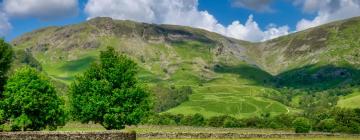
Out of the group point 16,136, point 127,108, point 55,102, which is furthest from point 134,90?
point 16,136

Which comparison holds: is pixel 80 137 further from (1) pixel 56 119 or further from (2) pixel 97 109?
(1) pixel 56 119

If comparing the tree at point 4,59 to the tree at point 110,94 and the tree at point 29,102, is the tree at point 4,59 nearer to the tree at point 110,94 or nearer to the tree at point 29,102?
the tree at point 29,102

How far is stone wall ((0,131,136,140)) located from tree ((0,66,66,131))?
26773mm

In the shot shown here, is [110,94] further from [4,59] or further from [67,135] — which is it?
[67,135]

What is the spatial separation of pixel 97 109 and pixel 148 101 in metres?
9.04

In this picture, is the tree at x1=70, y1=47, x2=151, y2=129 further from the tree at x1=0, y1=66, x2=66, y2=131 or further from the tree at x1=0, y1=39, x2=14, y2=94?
the tree at x1=0, y1=39, x2=14, y2=94

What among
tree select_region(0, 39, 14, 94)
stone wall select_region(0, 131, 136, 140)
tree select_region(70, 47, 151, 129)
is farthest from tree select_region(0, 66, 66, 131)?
stone wall select_region(0, 131, 136, 140)

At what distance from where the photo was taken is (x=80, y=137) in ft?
152

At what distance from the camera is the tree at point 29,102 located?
7269 cm

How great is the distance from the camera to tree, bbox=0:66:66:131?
238ft

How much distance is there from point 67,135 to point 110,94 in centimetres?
2925

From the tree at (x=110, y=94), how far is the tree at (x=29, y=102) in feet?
12.0

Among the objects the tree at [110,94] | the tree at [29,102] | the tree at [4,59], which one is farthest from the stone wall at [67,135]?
the tree at [4,59]

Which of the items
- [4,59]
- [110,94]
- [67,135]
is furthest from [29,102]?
[67,135]
